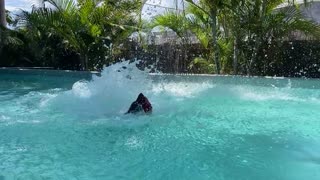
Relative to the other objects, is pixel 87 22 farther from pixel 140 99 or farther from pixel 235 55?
pixel 140 99

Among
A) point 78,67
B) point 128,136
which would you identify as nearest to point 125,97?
point 128,136

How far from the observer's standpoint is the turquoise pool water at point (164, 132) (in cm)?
461

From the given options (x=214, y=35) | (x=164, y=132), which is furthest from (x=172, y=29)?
(x=164, y=132)

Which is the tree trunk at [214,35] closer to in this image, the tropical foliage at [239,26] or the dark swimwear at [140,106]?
the tropical foliage at [239,26]

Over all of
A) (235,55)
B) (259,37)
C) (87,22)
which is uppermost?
(87,22)

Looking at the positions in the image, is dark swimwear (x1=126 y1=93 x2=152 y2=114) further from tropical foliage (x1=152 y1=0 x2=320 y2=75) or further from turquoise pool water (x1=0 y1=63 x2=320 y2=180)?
tropical foliage (x1=152 y1=0 x2=320 y2=75)

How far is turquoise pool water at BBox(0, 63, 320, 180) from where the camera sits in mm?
4605

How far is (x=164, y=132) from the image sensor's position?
20.9 feet

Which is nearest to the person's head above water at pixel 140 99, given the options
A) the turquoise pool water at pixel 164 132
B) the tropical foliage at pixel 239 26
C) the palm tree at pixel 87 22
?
the turquoise pool water at pixel 164 132

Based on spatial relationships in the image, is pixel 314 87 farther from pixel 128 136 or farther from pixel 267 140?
pixel 128 136

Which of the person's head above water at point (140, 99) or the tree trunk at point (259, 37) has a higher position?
the tree trunk at point (259, 37)

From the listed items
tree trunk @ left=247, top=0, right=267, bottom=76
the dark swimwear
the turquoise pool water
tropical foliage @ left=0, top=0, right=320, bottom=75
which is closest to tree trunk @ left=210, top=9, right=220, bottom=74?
tropical foliage @ left=0, top=0, right=320, bottom=75

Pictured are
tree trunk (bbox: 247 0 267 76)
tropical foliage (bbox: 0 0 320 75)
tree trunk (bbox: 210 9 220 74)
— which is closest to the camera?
tree trunk (bbox: 247 0 267 76)

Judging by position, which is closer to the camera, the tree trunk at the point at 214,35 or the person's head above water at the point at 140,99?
the person's head above water at the point at 140,99
